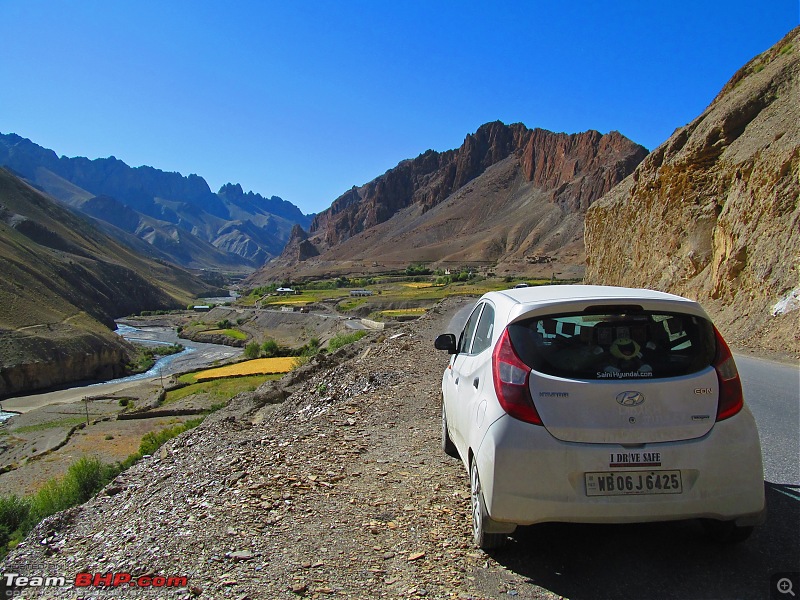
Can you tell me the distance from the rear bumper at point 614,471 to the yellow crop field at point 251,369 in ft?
157

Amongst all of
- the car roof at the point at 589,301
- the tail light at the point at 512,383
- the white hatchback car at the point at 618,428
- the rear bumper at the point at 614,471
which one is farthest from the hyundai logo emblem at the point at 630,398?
the car roof at the point at 589,301

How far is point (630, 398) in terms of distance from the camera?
3717mm

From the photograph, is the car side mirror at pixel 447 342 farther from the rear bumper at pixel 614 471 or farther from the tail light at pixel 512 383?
the rear bumper at pixel 614 471

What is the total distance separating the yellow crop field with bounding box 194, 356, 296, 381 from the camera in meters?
53.1

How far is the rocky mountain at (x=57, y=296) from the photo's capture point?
65938 mm

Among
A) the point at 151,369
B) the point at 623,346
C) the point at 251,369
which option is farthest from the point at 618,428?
the point at 151,369

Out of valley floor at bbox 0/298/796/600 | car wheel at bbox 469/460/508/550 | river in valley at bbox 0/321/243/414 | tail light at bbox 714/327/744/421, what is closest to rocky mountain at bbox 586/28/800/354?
valley floor at bbox 0/298/796/600

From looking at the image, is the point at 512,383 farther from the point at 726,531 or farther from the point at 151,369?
the point at 151,369

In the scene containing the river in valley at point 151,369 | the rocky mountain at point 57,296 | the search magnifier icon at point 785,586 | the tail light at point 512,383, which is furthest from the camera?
the rocky mountain at point 57,296

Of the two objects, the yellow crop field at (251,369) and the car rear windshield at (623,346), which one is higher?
the car rear windshield at (623,346)

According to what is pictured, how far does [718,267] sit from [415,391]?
55.0ft

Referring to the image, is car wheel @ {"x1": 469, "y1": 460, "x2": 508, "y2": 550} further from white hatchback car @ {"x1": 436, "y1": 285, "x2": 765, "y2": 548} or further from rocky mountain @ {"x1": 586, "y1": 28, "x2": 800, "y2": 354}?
rocky mountain @ {"x1": 586, "y1": 28, "x2": 800, "y2": 354}

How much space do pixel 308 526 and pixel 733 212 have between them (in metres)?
23.1

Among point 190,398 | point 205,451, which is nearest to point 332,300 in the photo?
point 190,398
